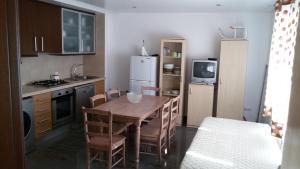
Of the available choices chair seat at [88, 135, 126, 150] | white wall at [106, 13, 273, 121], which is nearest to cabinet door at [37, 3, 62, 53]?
white wall at [106, 13, 273, 121]

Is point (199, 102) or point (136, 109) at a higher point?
point (136, 109)

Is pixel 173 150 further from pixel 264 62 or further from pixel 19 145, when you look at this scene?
pixel 19 145

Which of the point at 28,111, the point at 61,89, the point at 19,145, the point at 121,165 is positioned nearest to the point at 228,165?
the point at 121,165

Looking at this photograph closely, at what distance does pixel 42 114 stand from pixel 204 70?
295 centimetres

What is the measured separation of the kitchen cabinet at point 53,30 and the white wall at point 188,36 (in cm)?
67

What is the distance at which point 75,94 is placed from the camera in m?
4.30

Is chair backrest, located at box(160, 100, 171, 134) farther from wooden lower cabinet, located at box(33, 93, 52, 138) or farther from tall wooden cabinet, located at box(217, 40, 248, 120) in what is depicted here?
wooden lower cabinet, located at box(33, 93, 52, 138)

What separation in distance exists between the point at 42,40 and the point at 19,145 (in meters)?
3.50

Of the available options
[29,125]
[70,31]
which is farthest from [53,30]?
[29,125]

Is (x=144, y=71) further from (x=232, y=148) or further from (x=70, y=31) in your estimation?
(x=232, y=148)

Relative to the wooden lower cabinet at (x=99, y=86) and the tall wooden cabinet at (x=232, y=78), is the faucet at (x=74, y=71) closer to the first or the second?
the wooden lower cabinet at (x=99, y=86)

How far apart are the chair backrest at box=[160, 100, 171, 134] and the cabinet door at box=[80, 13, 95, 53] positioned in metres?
2.42

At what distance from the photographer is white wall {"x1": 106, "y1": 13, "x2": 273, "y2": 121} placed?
4.70 metres

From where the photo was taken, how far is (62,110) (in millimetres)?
4141
